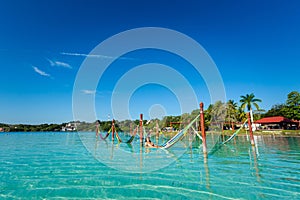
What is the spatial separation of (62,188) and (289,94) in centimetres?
3457

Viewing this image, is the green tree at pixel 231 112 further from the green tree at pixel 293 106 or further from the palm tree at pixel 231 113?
the green tree at pixel 293 106

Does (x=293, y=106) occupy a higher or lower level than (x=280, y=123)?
higher

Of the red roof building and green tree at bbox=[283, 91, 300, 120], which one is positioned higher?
green tree at bbox=[283, 91, 300, 120]

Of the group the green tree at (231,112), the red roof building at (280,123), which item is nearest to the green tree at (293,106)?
the red roof building at (280,123)

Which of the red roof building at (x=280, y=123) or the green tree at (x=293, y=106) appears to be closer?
the green tree at (x=293, y=106)

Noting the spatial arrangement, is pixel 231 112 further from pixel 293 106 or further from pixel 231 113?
pixel 293 106

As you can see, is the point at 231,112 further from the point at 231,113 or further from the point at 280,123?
the point at 280,123

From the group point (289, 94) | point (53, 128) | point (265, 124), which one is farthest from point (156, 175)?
point (53, 128)

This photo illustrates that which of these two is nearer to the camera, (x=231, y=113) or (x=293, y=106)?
(x=293, y=106)

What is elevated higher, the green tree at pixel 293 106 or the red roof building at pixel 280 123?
the green tree at pixel 293 106

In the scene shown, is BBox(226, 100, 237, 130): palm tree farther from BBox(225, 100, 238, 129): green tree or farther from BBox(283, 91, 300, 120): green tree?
BBox(283, 91, 300, 120): green tree

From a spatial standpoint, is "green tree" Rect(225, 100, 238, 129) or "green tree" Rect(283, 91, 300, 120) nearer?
"green tree" Rect(283, 91, 300, 120)

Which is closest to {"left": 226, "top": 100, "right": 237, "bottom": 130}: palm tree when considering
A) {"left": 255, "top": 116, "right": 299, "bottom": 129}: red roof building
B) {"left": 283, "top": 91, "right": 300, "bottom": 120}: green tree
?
{"left": 255, "top": 116, "right": 299, "bottom": 129}: red roof building

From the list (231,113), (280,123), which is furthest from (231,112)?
(280,123)
